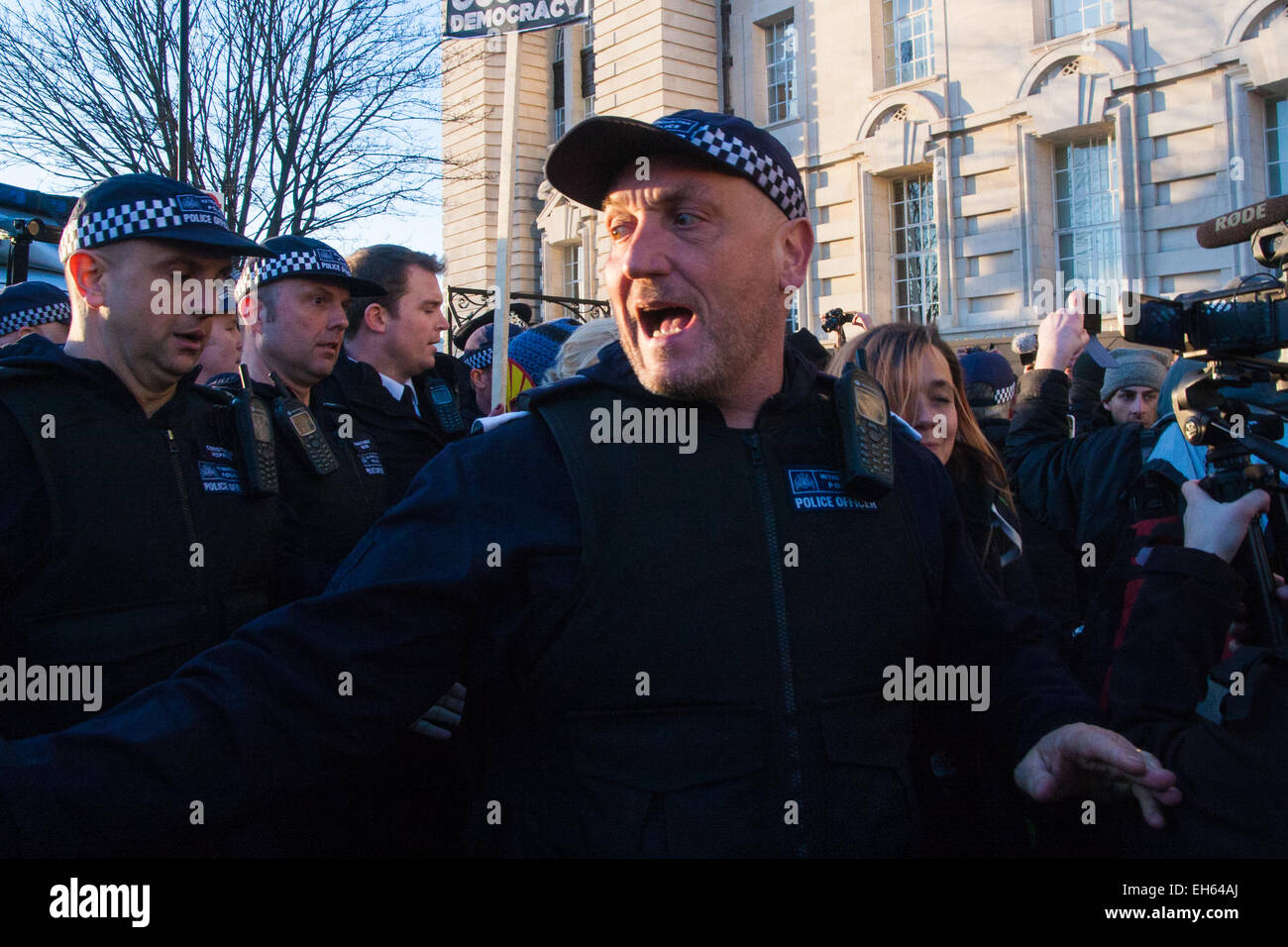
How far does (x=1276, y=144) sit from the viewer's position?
553 inches

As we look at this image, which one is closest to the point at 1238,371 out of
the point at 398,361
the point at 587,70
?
the point at 398,361

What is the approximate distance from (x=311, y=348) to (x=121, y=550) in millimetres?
1769

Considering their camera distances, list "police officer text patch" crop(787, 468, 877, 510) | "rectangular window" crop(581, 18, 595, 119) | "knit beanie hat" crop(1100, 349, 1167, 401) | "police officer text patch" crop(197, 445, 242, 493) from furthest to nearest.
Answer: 1. "rectangular window" crop(581, 18, 595, 119)
2. "knit beanie hat" crop(1100, 349, 1167, 401)
3. "police officer text patch" crop(197, 445, 242, 493)
4. "police officer text patch" crop(787, 468, 877, 510)

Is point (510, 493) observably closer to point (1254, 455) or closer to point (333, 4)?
point (1254, 455)

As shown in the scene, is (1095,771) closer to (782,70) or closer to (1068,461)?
(1068,461)

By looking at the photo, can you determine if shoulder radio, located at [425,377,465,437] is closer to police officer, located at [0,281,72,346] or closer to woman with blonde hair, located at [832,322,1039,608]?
woman with blonde hair, located at [832,322,1039,608]

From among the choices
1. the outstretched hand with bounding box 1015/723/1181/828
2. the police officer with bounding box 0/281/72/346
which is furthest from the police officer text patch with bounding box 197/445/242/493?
the police officer with bounding box 0/281/72/346

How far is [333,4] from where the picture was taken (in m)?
13.0

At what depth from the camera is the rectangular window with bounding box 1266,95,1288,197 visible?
13898mm

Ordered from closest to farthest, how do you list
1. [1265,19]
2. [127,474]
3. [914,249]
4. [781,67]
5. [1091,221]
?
[127,474] → [1265,19] → [1091,221] → [914,249] → [781,67]

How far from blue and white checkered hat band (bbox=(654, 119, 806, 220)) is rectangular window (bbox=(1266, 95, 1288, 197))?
47.1 feet

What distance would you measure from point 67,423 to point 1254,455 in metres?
2.75
